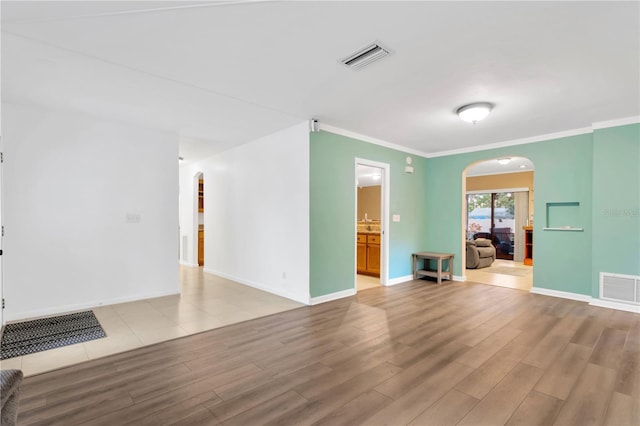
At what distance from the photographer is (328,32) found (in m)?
2.30

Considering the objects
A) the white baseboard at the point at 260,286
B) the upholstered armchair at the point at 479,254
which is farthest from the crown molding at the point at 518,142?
the white baseboard at the point at 260,286

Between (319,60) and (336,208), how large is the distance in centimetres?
253

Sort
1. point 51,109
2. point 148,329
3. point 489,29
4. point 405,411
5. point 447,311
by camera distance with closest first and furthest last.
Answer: point 405,411 → point 489,29 → point 148,329 → point 51,109 → point 447,311

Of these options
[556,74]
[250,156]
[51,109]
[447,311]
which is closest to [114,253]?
[51,109]

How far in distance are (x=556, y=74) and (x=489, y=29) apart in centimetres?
125

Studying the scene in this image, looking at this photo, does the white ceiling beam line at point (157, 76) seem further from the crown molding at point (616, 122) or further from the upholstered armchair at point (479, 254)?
the upholstered armchair at point (479, 254)

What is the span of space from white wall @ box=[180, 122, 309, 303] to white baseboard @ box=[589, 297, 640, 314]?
4.22 m

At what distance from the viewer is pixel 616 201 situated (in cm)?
439

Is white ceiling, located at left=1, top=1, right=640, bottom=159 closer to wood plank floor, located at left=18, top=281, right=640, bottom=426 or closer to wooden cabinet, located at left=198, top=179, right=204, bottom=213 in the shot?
wood plank floor, located at left=18, top=281, right=640, bottom=426

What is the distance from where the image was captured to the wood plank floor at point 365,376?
2.00 m

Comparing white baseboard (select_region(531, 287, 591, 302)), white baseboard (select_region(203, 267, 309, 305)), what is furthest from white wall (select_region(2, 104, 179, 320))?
white baseboard (select_region(531, 287, 591, 302))

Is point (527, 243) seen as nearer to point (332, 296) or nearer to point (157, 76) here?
point (332, 296)

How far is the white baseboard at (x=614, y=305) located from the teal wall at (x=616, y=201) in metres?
0.11

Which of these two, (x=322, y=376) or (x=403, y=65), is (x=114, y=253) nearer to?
(x=322, y=376)
